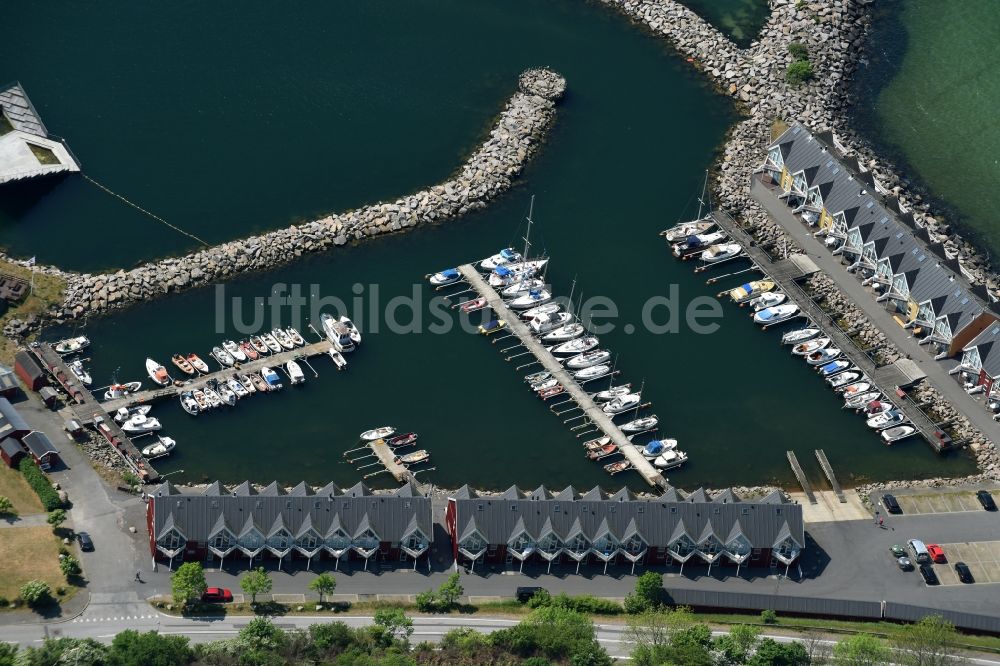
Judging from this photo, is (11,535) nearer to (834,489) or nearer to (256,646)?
(256,646)

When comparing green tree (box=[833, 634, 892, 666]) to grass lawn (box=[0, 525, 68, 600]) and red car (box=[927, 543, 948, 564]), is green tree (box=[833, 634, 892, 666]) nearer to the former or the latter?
red car (box=[927, 543, 948, 564])

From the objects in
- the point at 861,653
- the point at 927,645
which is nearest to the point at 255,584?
the point at 861,653

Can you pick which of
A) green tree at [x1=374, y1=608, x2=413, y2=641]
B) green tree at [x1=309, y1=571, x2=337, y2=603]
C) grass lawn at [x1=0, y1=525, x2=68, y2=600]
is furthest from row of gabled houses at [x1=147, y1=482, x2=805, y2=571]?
green tree at [x1=374, y1=608, x2=413, y2=641]

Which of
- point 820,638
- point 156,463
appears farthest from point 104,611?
point 820,638

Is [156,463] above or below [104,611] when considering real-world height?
above

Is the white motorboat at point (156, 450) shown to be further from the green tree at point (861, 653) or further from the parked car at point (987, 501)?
the parked car at point (987, 501)

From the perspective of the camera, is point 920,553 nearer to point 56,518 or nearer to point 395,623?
point 395,623

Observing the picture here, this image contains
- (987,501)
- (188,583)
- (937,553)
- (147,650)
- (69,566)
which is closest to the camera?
(147,650)
